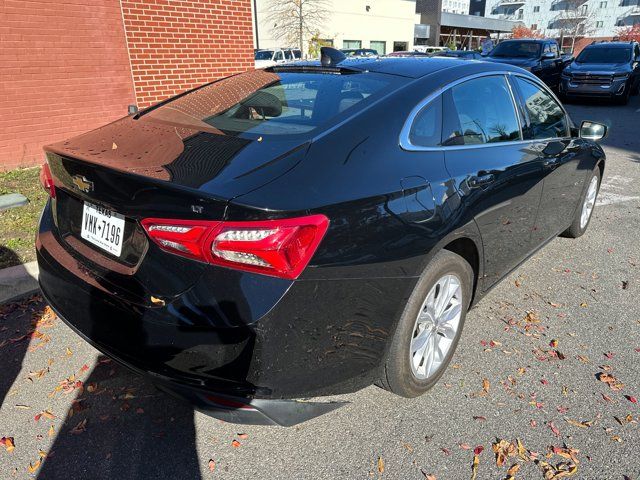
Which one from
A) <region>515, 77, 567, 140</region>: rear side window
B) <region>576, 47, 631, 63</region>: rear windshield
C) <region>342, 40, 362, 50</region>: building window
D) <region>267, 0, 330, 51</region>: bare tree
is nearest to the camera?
<region>515, 77, 567, 140</region>: rear side window

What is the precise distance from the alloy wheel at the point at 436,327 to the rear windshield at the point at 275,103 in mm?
980

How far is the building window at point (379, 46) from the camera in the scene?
124 feet

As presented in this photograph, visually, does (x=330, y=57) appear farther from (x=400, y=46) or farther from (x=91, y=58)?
(x=400, y=46)

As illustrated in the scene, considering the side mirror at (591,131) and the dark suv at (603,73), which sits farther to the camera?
the dark suv at (603,73)

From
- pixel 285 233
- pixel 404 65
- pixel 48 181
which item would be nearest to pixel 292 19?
pixel 404 65

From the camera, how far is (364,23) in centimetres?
3625

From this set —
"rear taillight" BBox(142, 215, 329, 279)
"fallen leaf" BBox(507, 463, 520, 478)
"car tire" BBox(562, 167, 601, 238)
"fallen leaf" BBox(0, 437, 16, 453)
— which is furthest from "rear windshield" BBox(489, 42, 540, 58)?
"fallen leaf" BBox(0, 437, 16, 453)

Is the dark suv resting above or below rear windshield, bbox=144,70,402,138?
below

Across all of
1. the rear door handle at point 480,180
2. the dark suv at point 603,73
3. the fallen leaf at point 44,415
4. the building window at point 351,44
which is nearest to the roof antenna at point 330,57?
the rear door handle at point 480,180

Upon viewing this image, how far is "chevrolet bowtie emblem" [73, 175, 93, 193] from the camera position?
206 centimetres

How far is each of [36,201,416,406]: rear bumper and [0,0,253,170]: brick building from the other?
5.27 metres

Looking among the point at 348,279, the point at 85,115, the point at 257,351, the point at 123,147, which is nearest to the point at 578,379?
the point at 348,279

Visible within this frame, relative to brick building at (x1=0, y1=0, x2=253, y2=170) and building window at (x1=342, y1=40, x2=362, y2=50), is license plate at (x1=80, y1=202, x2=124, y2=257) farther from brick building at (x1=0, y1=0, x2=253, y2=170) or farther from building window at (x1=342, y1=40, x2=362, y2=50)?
building window at (x1=342, y1=40, x2=362, y2=50)

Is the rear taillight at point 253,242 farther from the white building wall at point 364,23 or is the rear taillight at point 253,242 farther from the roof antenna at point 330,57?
the white building wall at point 364,23
